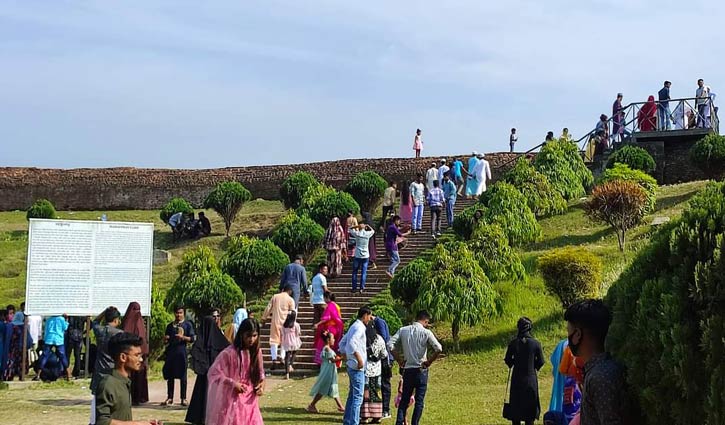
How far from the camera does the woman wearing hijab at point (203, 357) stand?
31.2ft

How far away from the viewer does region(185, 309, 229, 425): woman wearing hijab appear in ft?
31.2

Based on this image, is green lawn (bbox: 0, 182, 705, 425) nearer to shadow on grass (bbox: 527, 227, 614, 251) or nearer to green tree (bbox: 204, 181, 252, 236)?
shadow on grass (bbox: 527, 227, 614, 251)

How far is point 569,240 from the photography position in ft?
64.6

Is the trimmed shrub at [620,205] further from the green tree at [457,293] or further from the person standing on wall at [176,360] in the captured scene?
the person standing on wall at [176,360]

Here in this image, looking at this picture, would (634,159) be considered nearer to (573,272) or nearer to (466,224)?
(466,224)

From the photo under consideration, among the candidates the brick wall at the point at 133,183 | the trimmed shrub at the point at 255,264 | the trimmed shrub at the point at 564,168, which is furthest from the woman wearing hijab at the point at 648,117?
the trimmed shrub at the point at 255,264

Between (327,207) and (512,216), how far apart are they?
499 cm

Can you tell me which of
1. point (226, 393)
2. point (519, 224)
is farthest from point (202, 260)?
point (226, 393)

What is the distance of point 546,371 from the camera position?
40.6 ft

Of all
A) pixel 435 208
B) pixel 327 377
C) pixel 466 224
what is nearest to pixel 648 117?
pixel 435 208

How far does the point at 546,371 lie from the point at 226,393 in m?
6.56

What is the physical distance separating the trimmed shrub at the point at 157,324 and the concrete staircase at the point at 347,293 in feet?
5.25

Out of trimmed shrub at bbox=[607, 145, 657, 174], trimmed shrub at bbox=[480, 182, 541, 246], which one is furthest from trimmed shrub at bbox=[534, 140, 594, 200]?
trimmed shrub at bbox=[480, 182, 541, 246]

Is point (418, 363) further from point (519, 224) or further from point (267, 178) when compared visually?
point (267, 178)
